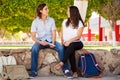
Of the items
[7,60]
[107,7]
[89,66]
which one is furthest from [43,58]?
[107,7]

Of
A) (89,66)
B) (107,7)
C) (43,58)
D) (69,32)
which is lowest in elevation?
(89,66)

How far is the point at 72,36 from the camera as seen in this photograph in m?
7.95

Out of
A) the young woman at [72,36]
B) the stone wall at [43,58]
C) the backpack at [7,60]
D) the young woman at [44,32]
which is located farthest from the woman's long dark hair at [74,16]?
the backpack at [7,60]

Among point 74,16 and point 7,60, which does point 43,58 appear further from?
point 74,16

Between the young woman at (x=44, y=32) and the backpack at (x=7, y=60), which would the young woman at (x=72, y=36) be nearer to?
the young woman at (x=44, y=32)

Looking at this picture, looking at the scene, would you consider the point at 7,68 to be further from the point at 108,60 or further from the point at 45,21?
the point at 108,60

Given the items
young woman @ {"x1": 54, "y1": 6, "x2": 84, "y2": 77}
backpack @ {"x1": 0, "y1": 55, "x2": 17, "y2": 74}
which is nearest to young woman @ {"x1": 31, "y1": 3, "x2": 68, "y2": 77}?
young woman @ {"x1": 54, "y1": 6, "x2": 84, "y2": 77}

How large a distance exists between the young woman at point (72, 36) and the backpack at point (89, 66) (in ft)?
0.55

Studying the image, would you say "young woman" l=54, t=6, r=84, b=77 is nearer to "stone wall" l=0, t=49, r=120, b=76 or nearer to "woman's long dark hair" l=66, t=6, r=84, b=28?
"woman's long dark hair" l=66, t=6, r=84, b=28

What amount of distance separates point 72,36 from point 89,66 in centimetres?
74

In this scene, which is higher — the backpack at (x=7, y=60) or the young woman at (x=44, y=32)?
the young woman at (x=44, y=32)

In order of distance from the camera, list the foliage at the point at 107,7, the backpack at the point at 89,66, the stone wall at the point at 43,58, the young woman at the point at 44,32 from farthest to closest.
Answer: the foliage at the point at 107,7, the stone wall at the point at 43,58, the young woman at the point at 44,32, the backpack at the point at 89,66

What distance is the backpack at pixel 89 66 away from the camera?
302 inches

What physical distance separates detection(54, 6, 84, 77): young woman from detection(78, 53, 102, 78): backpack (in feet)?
0.55
